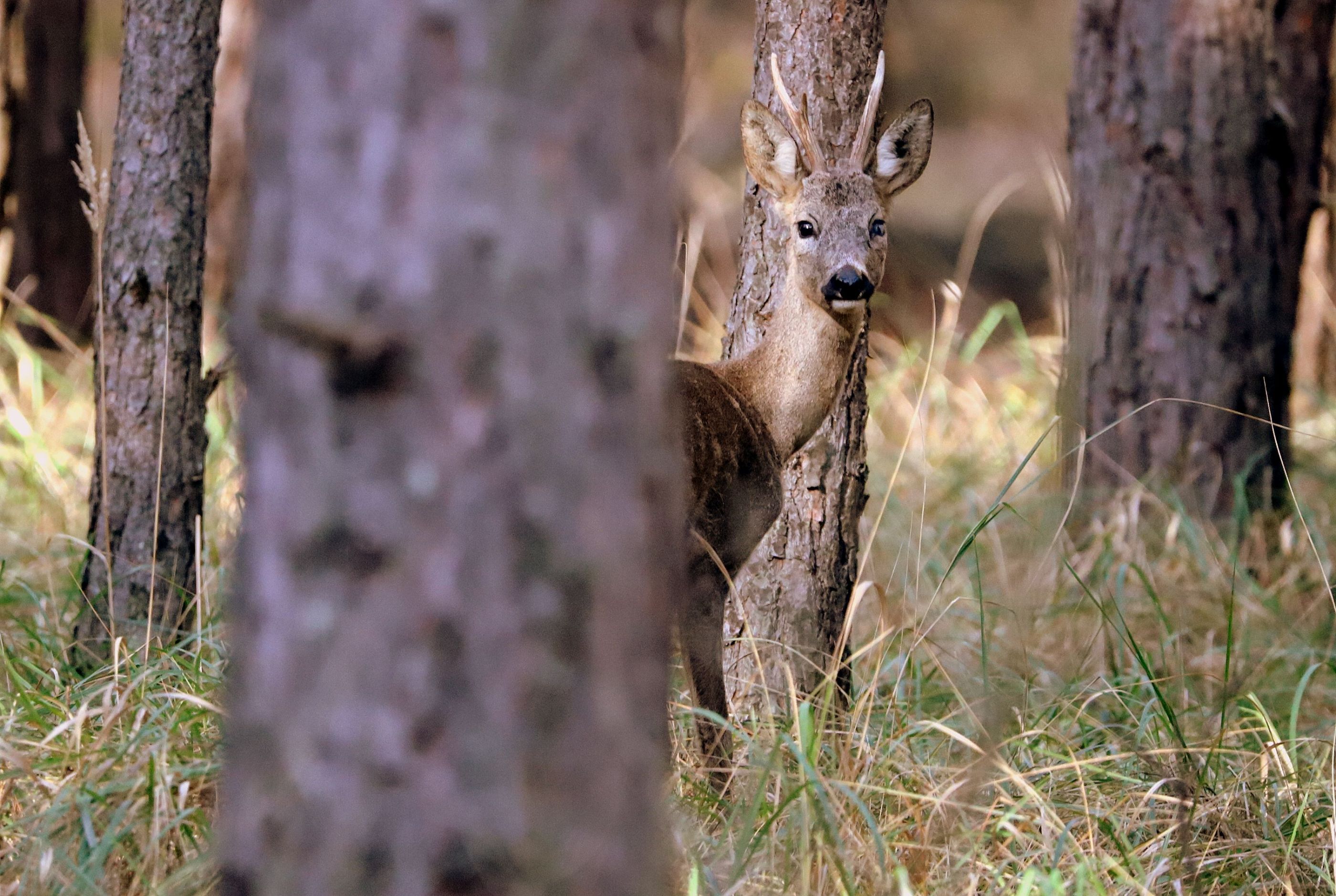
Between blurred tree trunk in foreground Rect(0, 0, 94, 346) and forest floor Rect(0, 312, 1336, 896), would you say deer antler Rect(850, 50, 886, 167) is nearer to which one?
forest floor Rect(0, 312, 1336, 896)

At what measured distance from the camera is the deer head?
3.43m

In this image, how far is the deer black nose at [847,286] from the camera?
Answer: 339 centimetres

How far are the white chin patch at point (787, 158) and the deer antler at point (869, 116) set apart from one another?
16cm

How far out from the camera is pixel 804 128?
137 inches

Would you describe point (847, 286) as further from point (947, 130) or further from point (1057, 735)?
point (947, 130)

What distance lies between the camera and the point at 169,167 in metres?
3.56

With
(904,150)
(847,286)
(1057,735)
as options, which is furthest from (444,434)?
(904,150)

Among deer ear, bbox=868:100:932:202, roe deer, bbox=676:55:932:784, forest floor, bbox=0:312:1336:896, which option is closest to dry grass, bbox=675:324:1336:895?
forest floor, bbox=0:312:1336:896

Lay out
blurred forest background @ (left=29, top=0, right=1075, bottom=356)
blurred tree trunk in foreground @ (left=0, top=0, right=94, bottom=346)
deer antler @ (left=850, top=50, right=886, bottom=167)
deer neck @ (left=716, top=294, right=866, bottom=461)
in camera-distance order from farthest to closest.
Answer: blurred forest background @ (left=29, top=0, right=1075, bottom=356) < blurred tree trunk in foreground @ (left=0, top=0, right=94, bottom=346) < deer neck @ (left=716, top=294, right=866, bottom=461) < deer antler @ (left=850, top=50, right=886, bottom=167)

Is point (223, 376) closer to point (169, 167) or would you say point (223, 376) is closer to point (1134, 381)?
point (169, 167)

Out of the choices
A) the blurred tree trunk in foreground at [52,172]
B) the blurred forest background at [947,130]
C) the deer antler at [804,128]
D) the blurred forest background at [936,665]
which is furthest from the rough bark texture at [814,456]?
the blurred tree trunk in foreground at [52,172]

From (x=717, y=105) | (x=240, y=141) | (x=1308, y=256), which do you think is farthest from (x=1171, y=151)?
(x=717, y=105)

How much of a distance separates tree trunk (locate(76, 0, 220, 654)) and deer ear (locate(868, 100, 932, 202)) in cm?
184

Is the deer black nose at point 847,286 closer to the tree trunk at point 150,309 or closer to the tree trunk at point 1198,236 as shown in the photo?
the tree trunk at point 150,309
